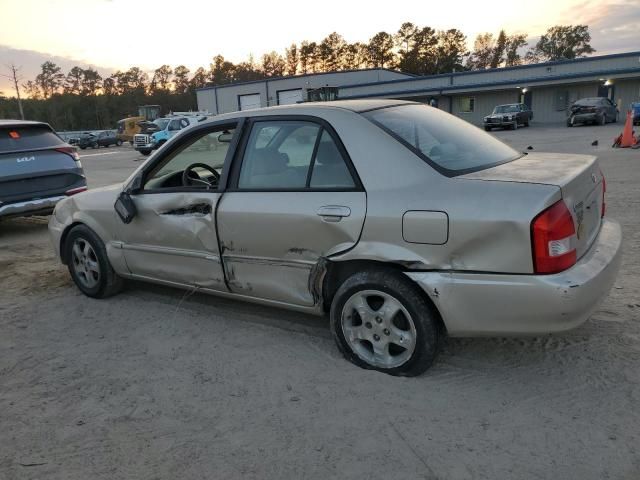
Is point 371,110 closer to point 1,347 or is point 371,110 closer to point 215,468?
point 215,468

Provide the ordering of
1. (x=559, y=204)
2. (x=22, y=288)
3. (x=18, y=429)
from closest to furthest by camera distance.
A: 1. (x=559, y=204)
2. (x=18, y=429)
3. (x=22, y=288)

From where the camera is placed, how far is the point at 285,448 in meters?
2.59

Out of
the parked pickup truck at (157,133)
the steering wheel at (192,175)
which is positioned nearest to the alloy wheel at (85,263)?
the steering wheel at (192,175)

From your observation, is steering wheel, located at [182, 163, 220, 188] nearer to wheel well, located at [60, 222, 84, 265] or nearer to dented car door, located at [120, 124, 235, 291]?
dented car door, located at [120, 124, 235, 291]

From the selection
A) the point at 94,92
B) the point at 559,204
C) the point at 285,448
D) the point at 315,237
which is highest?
the point at 94,92

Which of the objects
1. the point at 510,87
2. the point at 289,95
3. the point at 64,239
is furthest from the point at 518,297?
the point at 289,95

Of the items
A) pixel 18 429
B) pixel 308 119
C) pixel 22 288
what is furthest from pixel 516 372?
pixel 22 288

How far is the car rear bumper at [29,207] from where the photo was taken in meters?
7.18

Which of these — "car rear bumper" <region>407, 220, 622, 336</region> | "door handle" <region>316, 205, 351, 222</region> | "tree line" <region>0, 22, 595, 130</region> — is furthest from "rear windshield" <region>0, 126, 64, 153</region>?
"tree line" <region>0, 22, 595, 130</region>

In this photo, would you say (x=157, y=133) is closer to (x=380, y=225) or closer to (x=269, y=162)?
(x=269, y=162)

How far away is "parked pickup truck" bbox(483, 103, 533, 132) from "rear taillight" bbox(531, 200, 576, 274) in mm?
32592

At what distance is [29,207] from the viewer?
7.33 m

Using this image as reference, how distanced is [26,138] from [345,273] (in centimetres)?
635

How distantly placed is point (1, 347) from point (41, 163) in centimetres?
447
